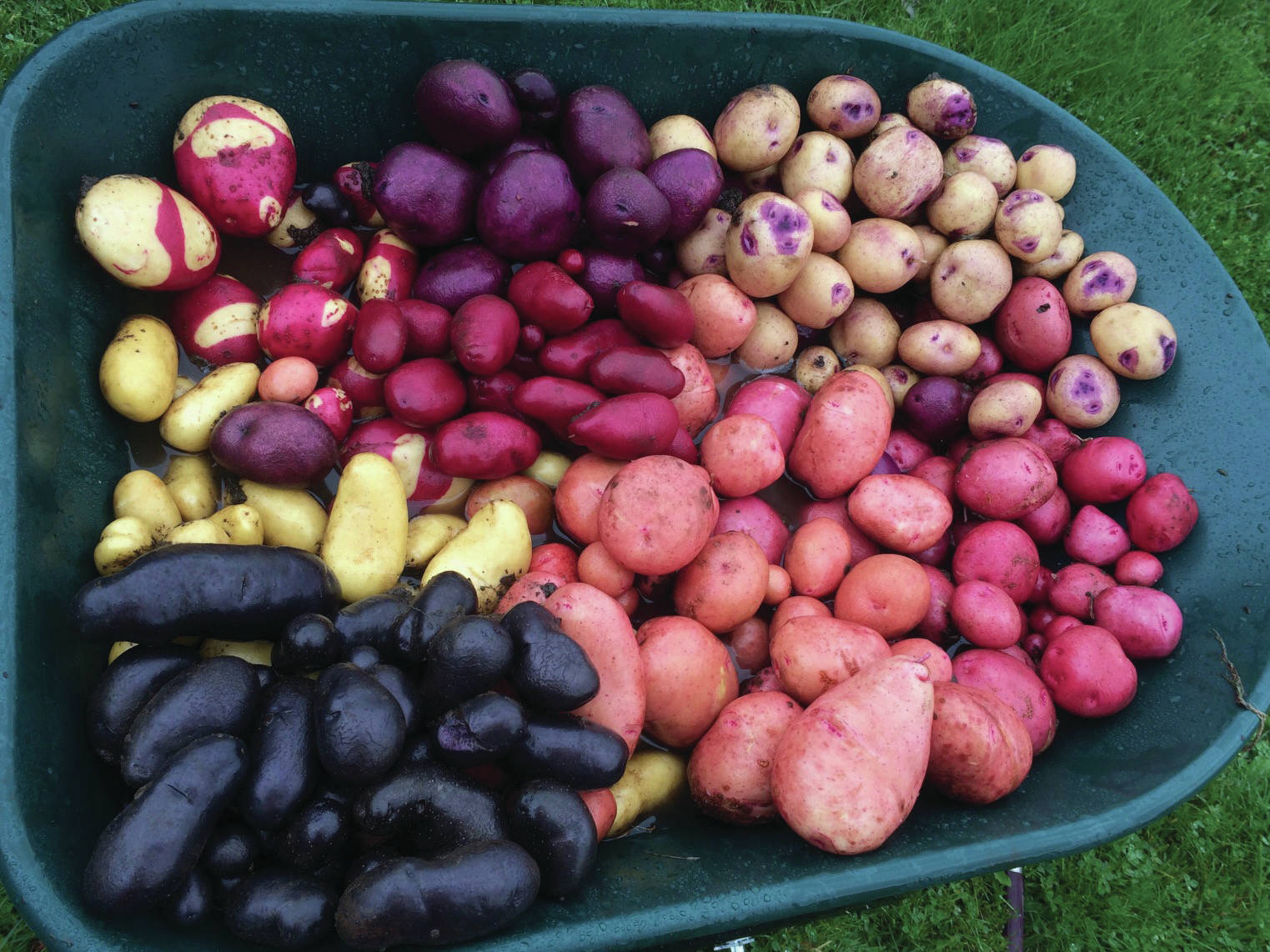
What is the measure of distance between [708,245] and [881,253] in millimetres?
415

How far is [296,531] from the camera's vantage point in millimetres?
1668

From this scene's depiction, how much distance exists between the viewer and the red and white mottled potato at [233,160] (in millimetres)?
1736

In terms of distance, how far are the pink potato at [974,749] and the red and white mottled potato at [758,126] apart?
1.30 meters

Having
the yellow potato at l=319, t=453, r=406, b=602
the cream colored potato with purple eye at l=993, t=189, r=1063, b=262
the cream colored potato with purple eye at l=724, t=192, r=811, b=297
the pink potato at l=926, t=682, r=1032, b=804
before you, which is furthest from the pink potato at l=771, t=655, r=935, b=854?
the cream colored potato with purple eye at l=993, t=189, r=1063, b=262

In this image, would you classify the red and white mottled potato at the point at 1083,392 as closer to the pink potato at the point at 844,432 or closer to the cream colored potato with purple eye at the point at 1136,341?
Answer: the cream colored potato with purple eye at the point at 1136,341

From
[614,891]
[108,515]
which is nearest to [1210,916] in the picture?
[614,891]

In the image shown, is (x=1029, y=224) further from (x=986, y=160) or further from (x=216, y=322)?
(x=216, y=322)

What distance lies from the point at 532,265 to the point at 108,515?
0.97 m

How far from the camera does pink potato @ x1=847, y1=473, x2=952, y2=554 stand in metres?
1.80

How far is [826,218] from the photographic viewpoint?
75.8 inches

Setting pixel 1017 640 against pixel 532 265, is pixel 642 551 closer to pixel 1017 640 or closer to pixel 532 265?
pixel 532 265

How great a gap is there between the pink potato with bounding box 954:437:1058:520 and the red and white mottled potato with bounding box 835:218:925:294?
459mm

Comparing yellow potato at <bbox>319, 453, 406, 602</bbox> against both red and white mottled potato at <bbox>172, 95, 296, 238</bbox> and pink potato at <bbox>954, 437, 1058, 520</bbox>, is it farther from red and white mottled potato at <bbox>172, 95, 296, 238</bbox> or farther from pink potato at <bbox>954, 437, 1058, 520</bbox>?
pink potato at <bbox>954, 437, 1058, 520</bbox>

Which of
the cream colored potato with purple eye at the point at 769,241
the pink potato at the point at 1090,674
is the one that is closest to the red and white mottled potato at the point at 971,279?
the cream colored potato with purple eye at the point at 769,241
